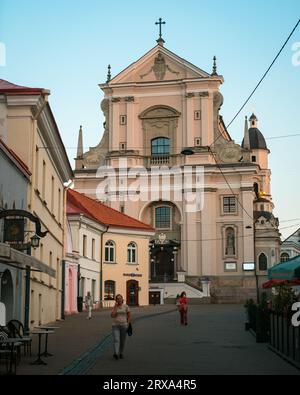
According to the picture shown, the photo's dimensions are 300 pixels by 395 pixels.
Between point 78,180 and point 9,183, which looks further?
point 78,180

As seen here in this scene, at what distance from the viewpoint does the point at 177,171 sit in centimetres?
6462

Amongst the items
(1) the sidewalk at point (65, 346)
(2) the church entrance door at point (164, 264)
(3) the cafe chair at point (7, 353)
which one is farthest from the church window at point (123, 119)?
(3) the cafe chair at point (7, 353)

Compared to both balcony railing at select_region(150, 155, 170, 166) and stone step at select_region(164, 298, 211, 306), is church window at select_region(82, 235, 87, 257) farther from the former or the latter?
balcony railing at select_region(150, 155, 170, 166)

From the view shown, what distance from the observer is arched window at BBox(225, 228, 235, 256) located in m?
63.4

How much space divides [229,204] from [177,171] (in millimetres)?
5799

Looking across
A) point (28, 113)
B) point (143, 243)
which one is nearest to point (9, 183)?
point (28, 113)

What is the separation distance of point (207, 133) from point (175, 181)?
5414mm

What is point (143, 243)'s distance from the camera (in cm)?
5512

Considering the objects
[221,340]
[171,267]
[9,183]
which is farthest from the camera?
[171,267]

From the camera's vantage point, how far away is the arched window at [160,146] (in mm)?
66375

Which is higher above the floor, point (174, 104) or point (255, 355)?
point (174, 104)

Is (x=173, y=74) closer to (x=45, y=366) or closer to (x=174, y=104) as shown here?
(x=174, y=104)

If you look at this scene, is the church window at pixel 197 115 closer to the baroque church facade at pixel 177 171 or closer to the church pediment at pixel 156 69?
the baroque church facade at pixel 177 171

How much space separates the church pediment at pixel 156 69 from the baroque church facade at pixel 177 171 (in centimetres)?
10
